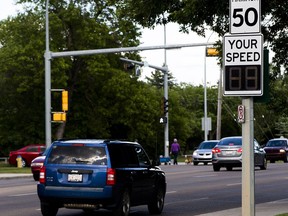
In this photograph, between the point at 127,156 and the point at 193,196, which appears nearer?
the point at 127,156

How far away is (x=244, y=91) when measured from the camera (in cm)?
1071

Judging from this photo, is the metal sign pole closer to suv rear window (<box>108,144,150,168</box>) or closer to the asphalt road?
suv rear window (<box>108,144,150,168</box>)

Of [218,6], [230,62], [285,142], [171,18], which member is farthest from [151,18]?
[285,142]

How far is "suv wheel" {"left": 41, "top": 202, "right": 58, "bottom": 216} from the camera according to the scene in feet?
56.7

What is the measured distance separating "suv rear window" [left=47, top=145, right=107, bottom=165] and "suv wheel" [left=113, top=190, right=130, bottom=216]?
86 centimetres

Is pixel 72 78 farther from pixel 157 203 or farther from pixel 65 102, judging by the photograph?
pixel 157 203

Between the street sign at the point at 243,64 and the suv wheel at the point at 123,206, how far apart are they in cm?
653

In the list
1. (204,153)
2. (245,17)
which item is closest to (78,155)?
(245,17)

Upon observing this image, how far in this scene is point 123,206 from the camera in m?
16.9

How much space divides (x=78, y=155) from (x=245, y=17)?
7.14 metres

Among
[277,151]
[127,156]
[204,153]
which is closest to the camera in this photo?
[127,156]

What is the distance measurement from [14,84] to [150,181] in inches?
1785

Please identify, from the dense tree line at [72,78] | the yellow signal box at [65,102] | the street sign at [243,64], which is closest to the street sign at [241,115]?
the street sign at [243,64]

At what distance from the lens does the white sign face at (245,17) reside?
420 inches
